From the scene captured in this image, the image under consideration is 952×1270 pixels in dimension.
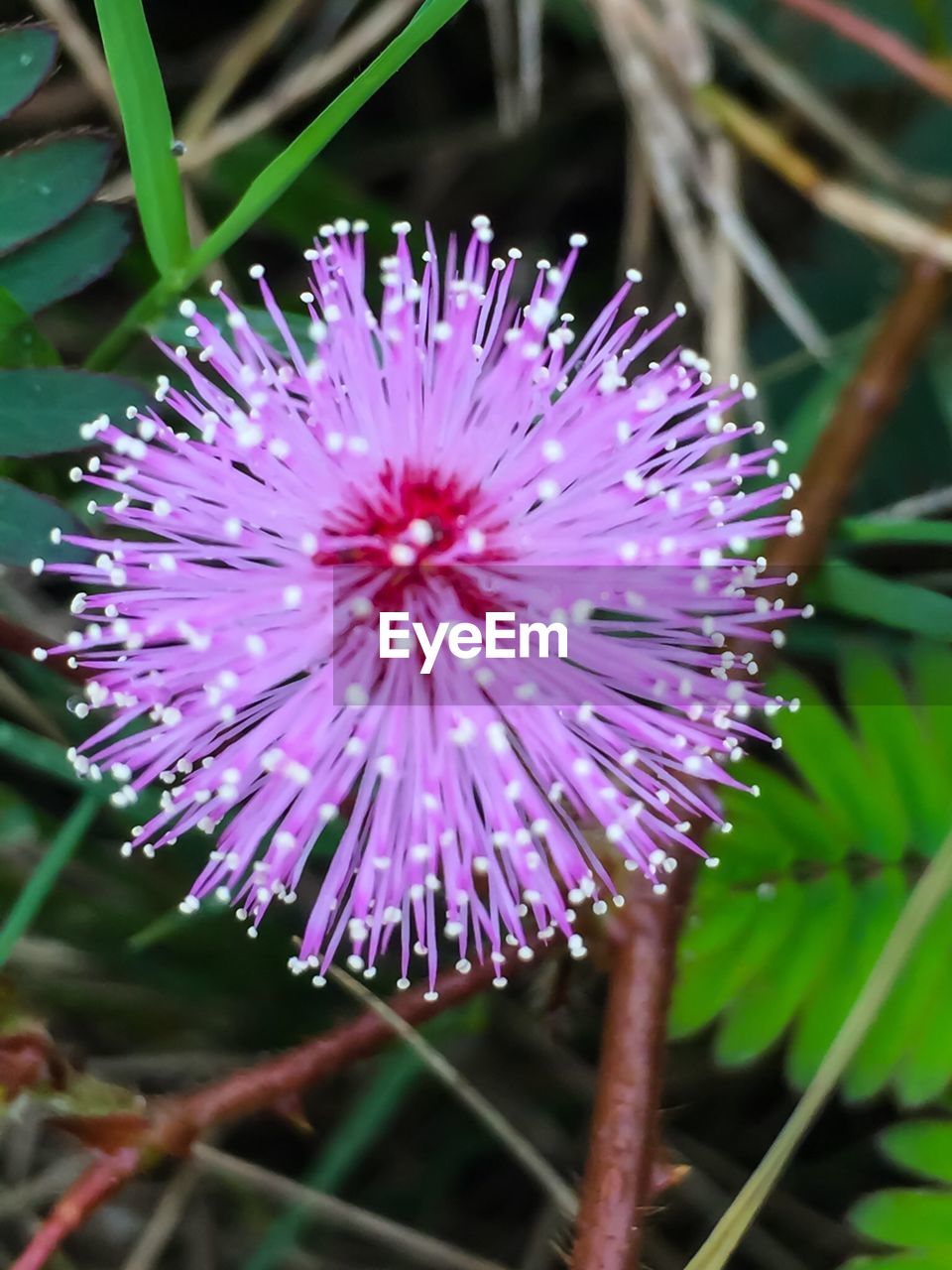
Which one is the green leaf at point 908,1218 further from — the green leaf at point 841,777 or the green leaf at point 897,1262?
the green leaf at point 841,777

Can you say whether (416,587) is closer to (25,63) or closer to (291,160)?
(291,160)

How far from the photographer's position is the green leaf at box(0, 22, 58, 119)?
2.47 ft

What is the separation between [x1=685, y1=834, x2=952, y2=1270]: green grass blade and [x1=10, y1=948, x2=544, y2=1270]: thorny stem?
0.69 ft

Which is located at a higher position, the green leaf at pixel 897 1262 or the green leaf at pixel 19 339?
the green leaf at pixel 19 339

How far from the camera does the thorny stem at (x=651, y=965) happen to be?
74 cm

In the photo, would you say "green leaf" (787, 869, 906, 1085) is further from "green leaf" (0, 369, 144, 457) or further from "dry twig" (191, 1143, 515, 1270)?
"green leaf" (0, 369, 144, 457)

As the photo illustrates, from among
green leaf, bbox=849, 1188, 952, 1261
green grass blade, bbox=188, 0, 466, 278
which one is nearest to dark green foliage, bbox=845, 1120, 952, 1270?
green leaf, bbox=849, 1188, 952, 1261

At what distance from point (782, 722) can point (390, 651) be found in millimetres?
360

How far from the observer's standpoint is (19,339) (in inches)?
30.5

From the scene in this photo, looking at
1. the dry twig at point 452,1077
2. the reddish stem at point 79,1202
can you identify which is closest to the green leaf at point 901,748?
the dry twig at point 452,1077

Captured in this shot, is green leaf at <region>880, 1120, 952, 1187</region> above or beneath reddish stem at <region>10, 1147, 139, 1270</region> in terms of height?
above

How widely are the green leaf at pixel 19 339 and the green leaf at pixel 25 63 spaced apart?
12cm

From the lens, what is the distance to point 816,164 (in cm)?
138

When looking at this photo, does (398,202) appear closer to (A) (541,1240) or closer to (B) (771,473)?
(B) (771,473)
